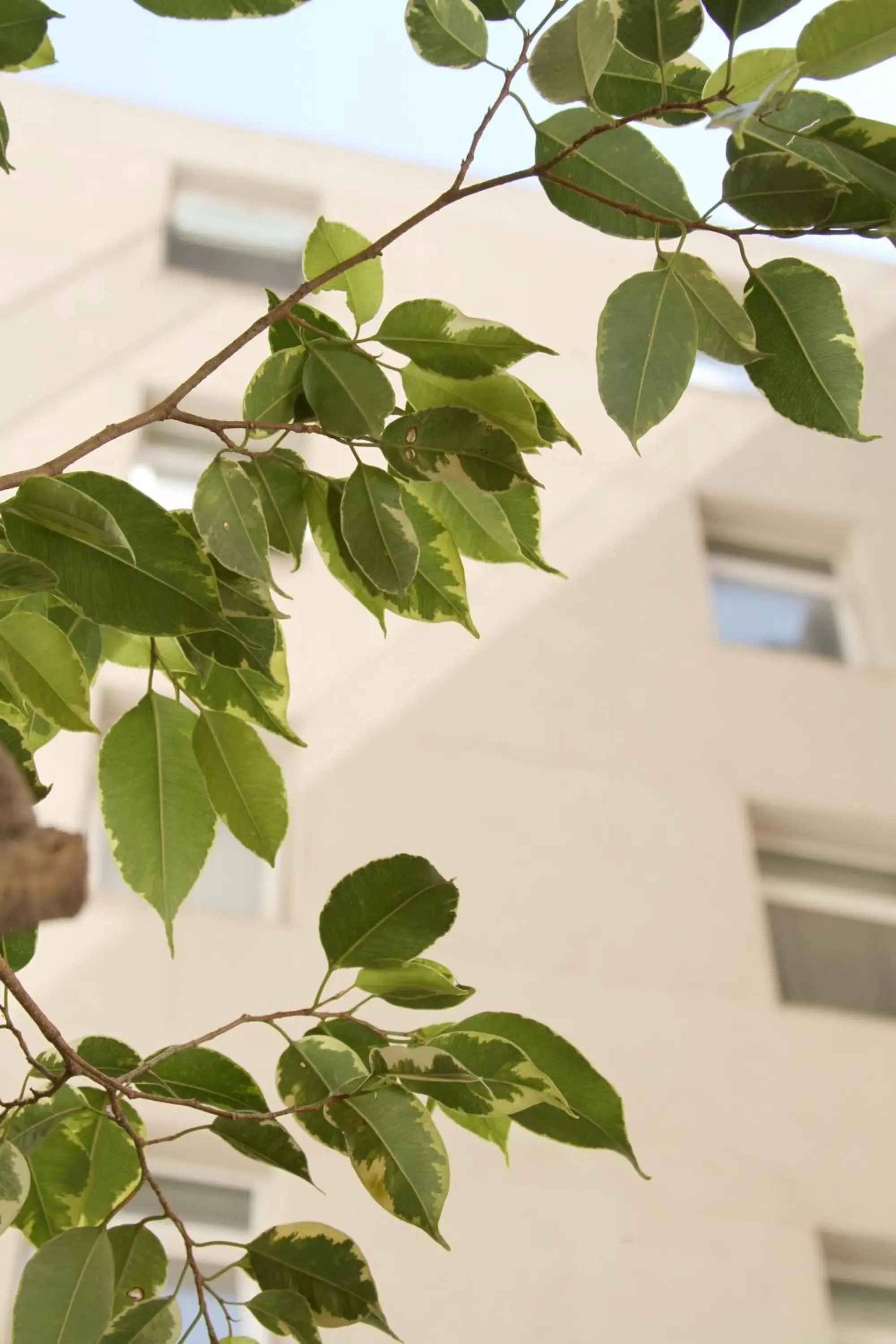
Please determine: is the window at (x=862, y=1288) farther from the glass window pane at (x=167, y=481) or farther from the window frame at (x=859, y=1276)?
the glass window pane at (x=167, y=481)

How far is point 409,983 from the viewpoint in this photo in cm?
78

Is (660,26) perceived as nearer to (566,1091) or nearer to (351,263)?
(351,263)

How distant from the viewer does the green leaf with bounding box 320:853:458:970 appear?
78 centimetres

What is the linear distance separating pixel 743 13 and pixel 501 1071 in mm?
507

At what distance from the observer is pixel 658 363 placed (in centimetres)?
69

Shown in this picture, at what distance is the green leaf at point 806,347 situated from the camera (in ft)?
2.29

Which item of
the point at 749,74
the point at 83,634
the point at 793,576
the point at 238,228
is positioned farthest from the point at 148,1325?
the point at 238,228

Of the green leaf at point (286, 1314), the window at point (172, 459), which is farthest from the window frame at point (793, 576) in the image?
the green leaf at point (286, 1314)

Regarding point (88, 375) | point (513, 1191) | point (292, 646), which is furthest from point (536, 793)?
point (88, 375)

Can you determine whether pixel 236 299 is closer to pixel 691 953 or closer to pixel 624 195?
pixel 691 953

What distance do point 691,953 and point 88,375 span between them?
7.74 ft

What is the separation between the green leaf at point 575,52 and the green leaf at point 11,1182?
0.57 metres

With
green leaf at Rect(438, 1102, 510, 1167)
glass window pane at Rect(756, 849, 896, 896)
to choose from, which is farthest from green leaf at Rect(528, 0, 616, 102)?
glass window pane at Rect(756, 849, 896, 896)

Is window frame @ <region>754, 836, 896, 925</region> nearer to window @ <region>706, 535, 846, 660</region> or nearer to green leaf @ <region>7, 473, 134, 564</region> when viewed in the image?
window @ <region>706, 535, 846, 660</region>
